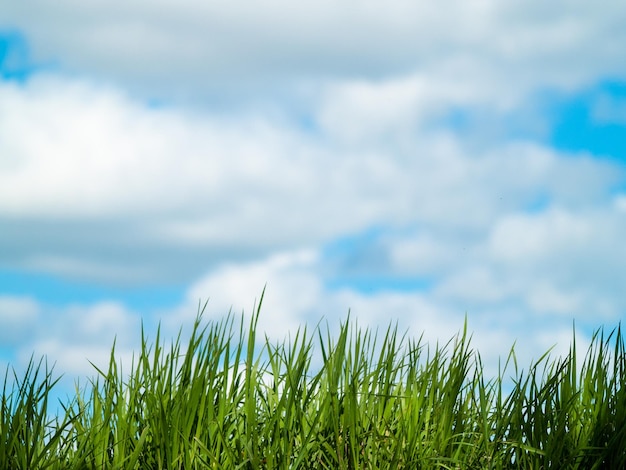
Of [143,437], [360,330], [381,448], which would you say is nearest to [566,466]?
[381,448]

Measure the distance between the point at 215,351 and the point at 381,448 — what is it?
1.11 m

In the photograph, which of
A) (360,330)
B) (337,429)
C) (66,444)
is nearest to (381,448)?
(337,429)

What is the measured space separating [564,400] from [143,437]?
2.52m

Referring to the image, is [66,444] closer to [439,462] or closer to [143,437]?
[143,437]

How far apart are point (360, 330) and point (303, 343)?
14.2 inches

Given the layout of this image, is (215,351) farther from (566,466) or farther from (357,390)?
(566,466)

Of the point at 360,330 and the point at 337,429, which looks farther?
the point at 360,330

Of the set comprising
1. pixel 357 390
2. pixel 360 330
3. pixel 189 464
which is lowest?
pixel 189 464

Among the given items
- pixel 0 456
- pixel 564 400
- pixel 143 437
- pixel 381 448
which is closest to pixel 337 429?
pixel 381 448

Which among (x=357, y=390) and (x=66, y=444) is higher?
(x=357, y=390)

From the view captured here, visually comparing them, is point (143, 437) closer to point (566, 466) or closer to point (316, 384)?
point (316, 384)

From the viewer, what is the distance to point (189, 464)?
4.66 metres

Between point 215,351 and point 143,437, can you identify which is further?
point 215,351

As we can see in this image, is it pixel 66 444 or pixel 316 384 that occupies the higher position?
pixel 316 384
